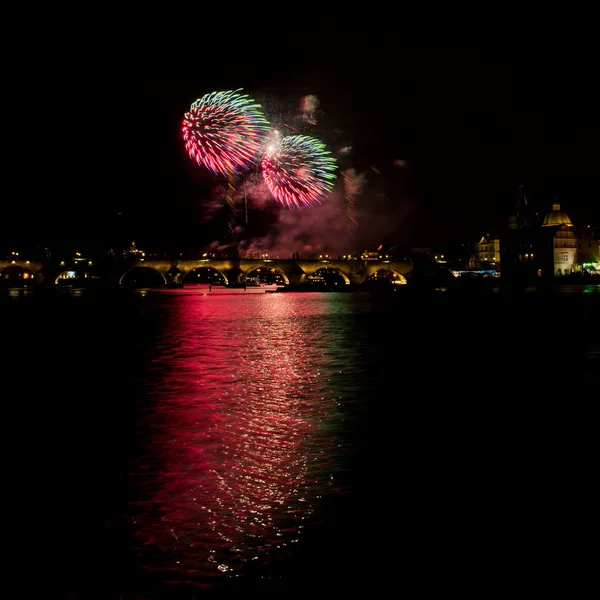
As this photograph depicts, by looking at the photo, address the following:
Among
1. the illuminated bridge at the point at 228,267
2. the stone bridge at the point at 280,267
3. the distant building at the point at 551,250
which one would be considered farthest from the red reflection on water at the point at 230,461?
the illuminated bridge at the point at 228,267

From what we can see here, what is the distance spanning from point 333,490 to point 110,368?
42.9 ft

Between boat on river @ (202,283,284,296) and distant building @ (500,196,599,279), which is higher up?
distant building @ (500,196,599,279)

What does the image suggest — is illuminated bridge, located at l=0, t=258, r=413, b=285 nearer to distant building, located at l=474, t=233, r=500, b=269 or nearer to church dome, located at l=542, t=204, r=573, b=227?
distant building, located at l=474, t=233, r=500, b=269

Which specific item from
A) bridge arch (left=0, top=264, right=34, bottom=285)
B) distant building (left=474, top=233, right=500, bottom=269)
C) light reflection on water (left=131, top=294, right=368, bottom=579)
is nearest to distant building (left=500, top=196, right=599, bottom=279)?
distant building (left=474, top=233, right=500, bottom=269)

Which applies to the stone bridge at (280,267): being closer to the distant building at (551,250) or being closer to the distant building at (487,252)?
the distant building at (551,250)

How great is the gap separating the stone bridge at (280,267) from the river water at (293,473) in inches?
4568

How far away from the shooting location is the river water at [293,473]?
20.3ft

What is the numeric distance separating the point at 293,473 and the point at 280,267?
13111cm

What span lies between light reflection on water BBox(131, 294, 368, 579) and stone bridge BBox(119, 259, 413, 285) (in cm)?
11590

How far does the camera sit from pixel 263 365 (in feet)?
63.9

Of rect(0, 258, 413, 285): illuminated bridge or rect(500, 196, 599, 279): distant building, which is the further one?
rect(0, 258, 413, 285): illuminated bridge

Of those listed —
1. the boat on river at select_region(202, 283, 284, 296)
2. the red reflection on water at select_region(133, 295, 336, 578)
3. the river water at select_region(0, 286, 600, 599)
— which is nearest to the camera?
the river water at select_region(0, 286, 600, 599)

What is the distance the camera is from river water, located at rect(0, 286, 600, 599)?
6.20 m

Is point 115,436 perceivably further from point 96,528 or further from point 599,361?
point 599,361
